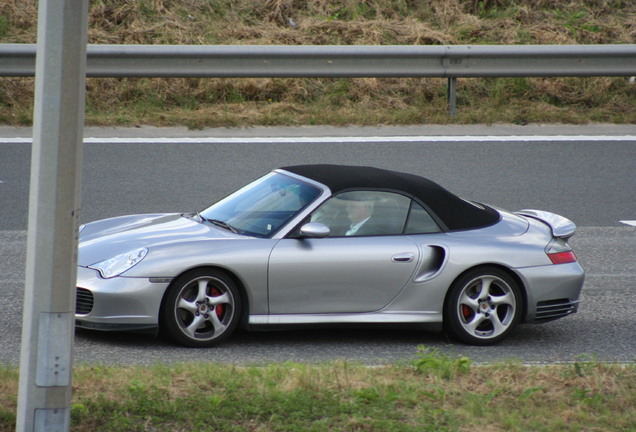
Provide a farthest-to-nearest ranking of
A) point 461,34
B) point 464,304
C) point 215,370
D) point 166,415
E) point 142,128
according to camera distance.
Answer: point 461,34 → point 142,128 → point 464,304 → point 215,370 → point 166,415

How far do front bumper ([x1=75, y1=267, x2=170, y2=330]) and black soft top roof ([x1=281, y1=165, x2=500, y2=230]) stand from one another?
148 centimetres

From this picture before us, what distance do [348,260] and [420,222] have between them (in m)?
0.69

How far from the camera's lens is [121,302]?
245 inches

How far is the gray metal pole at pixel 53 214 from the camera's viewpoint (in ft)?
11.9

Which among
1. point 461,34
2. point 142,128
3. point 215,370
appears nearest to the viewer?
point 215,370

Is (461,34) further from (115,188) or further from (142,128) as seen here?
(115,188)

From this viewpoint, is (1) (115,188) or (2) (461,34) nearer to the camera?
(1) (115,188)

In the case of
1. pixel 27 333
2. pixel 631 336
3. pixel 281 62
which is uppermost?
pixel 281 62

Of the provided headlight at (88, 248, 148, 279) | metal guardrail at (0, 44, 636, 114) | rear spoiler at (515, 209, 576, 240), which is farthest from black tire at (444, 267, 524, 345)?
metal guardrail at (0, 44, 636, 114)

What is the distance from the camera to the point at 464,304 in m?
6.79

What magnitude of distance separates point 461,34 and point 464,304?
415 inches

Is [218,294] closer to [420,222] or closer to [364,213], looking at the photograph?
[364,213]

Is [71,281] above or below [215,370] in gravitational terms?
above

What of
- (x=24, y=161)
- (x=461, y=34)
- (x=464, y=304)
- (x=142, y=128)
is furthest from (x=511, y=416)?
(x=461, y=34)
